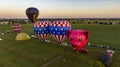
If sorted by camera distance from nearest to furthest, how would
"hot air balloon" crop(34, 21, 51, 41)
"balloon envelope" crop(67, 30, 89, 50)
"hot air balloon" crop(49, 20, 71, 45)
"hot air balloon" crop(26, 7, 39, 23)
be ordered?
"balloon envelope" crop(67, 30, 89, 50) → "hot air balloon" crop(49, 20, 71, 45) → "hot air balloon" crop(34, 21, 51, 41) → "hot air balloon" crop(26, 7, 39, 23)

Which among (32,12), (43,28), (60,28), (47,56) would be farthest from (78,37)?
(32,12)

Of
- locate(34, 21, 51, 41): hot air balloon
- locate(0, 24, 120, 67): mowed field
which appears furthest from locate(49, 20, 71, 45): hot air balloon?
locate(34, 21, 51, 41): hot air balloon

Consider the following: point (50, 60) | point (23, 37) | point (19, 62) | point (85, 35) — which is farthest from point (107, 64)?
point (23, 37)

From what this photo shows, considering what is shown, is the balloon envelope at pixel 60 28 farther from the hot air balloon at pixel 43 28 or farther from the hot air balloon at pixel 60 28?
the hot air balloon at pixel 43 28

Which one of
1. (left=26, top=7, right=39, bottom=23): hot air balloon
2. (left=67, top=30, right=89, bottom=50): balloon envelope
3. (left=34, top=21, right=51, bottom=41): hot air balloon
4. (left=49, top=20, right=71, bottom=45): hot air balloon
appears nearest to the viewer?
(left=67, top=30, right=89, bottom=50): balloon envelope

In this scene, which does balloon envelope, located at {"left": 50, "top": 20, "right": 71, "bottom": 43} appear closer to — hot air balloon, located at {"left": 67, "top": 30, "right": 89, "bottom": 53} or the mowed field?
the mowed field

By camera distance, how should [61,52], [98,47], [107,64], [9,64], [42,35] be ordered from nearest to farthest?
1. [107,64]
2. [9,64]
3. [61,52]
4. [98,47]
5. [42,35]

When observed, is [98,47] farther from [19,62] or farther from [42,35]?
[19,62]

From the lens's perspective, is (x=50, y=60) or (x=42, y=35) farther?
(x=42, y=35)

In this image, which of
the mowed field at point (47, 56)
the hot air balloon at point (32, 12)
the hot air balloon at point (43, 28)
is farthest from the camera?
the hot air balloon at point (32, 12)

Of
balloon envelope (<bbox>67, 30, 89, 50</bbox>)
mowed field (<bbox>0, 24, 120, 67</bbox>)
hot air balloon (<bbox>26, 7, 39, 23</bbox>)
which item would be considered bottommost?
mowed field (<bbox>0, 24, 120, 67</bbox>)

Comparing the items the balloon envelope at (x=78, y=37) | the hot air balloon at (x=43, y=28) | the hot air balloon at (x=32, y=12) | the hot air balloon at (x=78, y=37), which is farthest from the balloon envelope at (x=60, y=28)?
the hot air balloon at (x=32, y=12)
